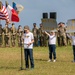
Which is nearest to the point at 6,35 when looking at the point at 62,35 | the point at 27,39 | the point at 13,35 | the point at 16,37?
the point at 13,35

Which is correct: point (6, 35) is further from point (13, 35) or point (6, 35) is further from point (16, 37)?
point (16, 37)

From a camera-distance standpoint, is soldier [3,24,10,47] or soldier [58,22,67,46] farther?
soldier [3,24,10,47]

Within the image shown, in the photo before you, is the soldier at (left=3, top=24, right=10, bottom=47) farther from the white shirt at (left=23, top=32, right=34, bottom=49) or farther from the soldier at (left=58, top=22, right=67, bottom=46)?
the white shirt at (left=23, top=32, right=34, bottom=49)

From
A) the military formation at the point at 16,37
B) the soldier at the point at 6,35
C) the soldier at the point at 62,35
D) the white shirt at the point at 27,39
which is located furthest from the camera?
the soldier at the point at 6,35

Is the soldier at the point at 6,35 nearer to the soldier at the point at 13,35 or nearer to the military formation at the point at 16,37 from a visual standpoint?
the military formation at the point at 16,37

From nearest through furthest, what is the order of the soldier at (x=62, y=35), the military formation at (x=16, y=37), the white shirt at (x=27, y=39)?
the white shirt at (x=27, y=39) < the soldier at (x=62, y=35) < the military formation at (x=16, y=37)

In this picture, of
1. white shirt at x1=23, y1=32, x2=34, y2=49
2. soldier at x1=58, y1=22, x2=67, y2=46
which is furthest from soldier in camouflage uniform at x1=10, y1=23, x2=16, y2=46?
white shirt at x1=23, y1=32, x2=34, y2=49

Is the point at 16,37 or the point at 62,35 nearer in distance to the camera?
the point at 62,35

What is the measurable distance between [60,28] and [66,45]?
1.77 m

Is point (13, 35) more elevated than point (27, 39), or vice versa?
point (13, 35)

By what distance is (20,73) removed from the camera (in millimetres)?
17547

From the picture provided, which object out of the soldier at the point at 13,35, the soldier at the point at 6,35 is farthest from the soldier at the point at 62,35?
the soldier at the point at 6,35

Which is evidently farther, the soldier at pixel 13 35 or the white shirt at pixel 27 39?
the soldier at pixel 13 35

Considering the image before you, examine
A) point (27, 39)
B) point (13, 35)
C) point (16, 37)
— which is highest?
point (13, 35)
